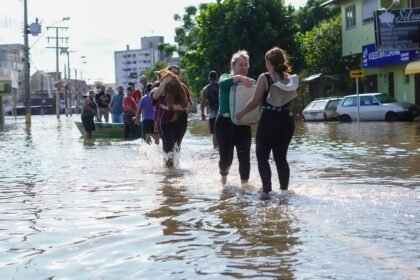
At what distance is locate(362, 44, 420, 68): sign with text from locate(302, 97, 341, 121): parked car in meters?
3.30

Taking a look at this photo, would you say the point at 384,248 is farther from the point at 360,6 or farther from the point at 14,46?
the point at 14,46

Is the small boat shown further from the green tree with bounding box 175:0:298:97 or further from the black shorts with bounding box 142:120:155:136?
the green tree with bounding box 175:0:298:97

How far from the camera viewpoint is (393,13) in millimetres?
31938

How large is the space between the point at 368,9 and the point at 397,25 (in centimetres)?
579

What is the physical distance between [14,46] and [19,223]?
134398 millimetres

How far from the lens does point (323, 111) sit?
33.3 m

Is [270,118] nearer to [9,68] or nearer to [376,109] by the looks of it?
[376,109]

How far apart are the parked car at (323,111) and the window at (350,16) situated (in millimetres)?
7017

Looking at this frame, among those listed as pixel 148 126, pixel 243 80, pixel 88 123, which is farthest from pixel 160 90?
pixel 88 123

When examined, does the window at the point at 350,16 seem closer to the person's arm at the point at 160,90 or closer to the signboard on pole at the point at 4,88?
the signboard on pole at the point at 4,88

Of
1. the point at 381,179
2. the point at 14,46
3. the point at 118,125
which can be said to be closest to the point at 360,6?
the point at 118,125

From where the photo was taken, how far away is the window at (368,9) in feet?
120

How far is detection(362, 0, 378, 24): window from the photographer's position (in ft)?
120

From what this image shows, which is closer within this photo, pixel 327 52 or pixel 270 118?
pixel 270 118
